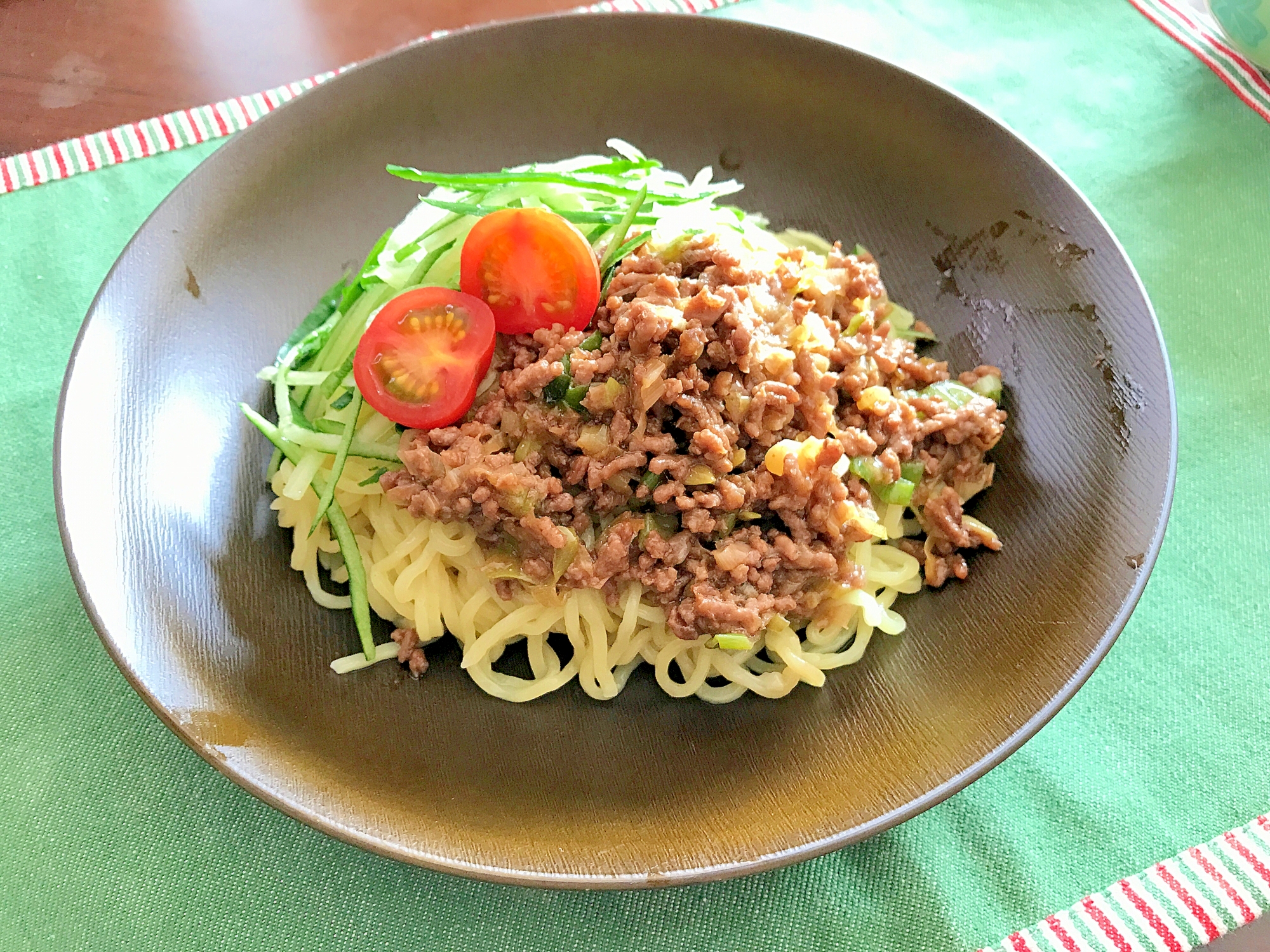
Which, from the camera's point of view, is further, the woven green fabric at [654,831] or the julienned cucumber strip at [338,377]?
the julienned cucumber strip at [338,377]

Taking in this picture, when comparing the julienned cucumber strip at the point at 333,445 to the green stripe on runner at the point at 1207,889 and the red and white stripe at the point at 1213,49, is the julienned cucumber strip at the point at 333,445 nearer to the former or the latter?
the green stripe on runner at the point at 1207,889

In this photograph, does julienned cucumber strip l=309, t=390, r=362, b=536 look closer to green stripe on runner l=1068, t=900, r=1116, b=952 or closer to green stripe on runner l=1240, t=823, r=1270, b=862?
green stripe on runner l=1068, t=900, r=1116, b=952

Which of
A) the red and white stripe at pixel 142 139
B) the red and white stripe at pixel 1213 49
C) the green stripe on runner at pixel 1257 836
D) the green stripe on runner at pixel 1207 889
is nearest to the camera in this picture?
the green stripe on runner at pixel 1207 889

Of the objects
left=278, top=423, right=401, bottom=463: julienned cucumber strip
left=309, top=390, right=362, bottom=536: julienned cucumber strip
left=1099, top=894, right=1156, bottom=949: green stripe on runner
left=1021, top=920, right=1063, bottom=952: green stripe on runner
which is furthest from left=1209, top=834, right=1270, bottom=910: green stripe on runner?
left=309, top=390, right=362, bottom=536: julienned cucumber strip

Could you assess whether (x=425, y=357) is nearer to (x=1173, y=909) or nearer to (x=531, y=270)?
(x=531, y=270)

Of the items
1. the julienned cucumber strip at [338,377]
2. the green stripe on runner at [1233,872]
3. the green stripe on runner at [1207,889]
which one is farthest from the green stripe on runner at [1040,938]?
the julienned cucumber strip at [338,377]

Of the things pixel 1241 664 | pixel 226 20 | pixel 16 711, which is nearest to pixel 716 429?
pixel 1241 664

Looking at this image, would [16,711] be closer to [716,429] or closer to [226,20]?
[716,429]
